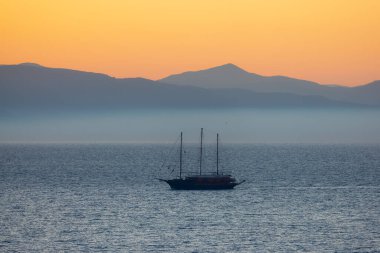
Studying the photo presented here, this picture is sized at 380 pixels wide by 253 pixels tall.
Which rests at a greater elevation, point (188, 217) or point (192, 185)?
point (192, 185)

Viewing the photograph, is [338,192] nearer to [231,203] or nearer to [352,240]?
[231,203]

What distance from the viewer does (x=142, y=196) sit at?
13800 centimetres

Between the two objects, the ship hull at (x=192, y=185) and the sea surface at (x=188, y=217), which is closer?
the sea surface at (x=188, y=217)

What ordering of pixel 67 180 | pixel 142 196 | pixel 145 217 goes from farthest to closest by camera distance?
pixel 67 180 < pixel 142 196 < pixel 145 217

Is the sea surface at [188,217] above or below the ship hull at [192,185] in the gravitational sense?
below

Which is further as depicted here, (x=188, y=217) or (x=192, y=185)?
(x=192, y=185)

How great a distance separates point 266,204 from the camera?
126438 mm

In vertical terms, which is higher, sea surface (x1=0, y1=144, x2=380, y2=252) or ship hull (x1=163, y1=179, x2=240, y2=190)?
ship hull (x1=163, y1=179, x2=240, y2=190)

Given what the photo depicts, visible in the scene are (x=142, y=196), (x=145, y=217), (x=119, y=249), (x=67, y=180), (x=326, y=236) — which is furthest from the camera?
(x=67, y=180)

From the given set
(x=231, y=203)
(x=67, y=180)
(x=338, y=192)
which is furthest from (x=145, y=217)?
(x=67, y=180)

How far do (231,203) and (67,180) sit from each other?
5482 cm

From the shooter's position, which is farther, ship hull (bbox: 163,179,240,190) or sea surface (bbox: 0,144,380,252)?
ship hull (bbox: 163,179,240,190)

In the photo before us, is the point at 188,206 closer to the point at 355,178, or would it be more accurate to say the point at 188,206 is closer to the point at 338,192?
the point at 338,192

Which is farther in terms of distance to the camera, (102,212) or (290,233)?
(102,212)
